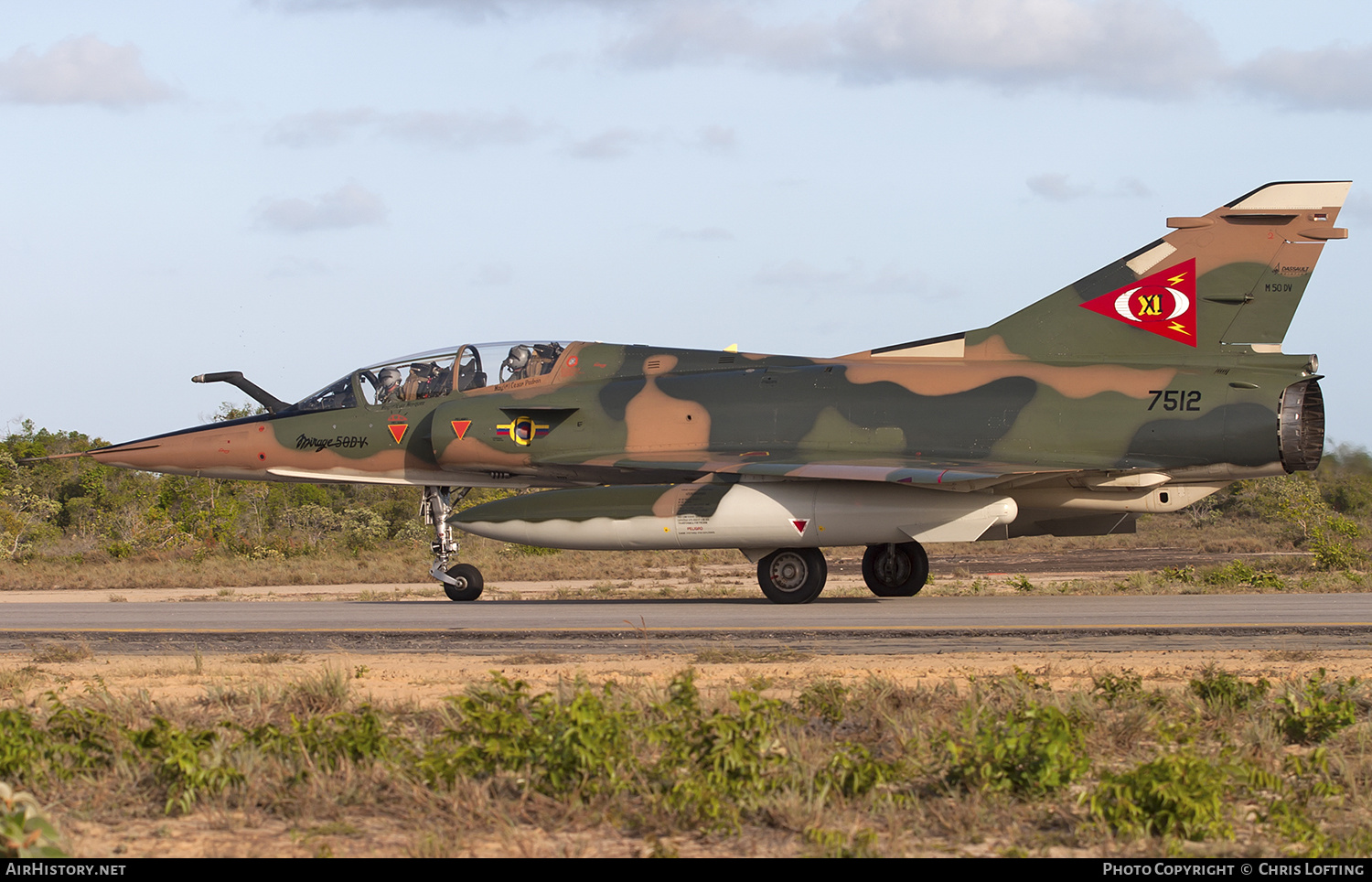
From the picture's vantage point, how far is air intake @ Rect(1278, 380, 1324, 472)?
14.9m

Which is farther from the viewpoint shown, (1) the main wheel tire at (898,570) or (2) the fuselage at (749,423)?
(1) the main wheel tire at (898,570)

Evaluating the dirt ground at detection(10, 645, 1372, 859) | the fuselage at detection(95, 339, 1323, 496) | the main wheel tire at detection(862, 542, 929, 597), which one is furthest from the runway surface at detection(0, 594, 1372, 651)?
the fuselage at detection(95, 339, 1323, 496)

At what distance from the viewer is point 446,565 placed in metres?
17.8

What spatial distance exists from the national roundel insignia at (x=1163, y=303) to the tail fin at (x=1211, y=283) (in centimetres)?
1

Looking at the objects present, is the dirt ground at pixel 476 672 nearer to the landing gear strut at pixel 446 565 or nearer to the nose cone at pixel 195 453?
the landing gear strut at pixel 446 565

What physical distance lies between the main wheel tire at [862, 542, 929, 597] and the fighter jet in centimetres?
3

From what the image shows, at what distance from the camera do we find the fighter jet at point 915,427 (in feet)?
50.3

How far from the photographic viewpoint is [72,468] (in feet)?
157

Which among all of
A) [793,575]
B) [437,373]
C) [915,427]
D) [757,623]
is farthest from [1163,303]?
[437,373]

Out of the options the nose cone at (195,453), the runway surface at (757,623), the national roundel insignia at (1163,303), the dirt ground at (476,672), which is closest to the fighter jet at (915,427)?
the national roundel insignia at (1163,303)

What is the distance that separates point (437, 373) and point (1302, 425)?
1175cm

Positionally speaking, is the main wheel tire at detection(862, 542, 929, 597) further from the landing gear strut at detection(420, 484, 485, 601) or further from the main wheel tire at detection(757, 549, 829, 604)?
the landing gear strut at detection(420, 484, 485, 601)

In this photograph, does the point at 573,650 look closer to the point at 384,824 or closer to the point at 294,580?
the point at 384,824

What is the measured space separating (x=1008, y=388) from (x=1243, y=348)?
2926 mm
